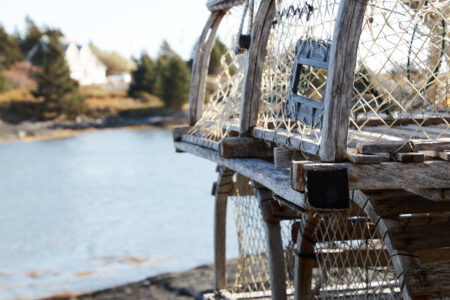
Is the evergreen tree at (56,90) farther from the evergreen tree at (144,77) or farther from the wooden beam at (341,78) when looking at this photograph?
the wooden beam at (341,78)

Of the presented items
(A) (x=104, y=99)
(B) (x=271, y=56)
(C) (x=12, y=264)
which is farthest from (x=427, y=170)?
(A) (x=104, y=99)

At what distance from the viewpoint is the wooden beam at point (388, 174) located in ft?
8.21

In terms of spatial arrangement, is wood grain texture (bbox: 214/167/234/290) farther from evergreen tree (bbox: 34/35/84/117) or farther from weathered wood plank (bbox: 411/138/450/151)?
evergreen tree (bbox: 34/35/84/117)

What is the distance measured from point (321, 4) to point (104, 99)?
46.1 meters

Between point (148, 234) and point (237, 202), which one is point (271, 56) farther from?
point (148, 234)

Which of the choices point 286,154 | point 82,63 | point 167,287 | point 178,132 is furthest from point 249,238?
point 82,63

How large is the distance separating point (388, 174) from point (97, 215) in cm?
1947

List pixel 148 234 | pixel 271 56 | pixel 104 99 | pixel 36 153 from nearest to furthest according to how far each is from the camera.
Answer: pixel 271 56 → pixel 148 234 → pixel 36 153 → pixel 104 99

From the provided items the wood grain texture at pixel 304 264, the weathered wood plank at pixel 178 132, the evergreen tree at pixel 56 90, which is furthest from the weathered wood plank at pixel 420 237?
the evergreen tree at pixel 56 90

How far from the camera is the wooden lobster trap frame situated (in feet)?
8.20

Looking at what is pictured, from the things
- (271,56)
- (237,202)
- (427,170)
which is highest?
(271,56)

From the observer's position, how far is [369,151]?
8.47 ft

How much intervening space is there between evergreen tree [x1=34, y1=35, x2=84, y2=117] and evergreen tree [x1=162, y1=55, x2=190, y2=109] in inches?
236

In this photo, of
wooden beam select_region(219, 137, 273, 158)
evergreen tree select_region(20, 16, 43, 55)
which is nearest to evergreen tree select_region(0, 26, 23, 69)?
evergreen tree select_region(20, 16, 43, 55)
